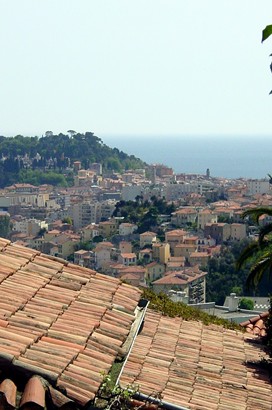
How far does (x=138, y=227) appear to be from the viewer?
86.8m

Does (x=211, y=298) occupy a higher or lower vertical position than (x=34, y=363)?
lower

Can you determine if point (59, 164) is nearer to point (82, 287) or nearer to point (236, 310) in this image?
point (236, 310)

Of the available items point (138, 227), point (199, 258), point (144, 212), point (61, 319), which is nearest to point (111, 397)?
point (61, 319)

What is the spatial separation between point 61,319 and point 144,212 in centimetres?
8636

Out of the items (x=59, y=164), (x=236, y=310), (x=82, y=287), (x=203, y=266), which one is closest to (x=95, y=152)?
(x=59, y=164)

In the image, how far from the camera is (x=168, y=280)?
61.5 m

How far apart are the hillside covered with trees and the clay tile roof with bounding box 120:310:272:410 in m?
133

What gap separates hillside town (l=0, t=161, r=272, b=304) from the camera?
71.7 m

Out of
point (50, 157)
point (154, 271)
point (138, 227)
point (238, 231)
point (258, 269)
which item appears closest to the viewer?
point (258, 269)

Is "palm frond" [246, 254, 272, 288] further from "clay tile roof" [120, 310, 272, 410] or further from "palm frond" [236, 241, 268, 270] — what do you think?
"clay tile roof" [120, 310, 272, 410]

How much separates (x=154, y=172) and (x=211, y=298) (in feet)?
307

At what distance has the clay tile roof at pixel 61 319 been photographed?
3.37 m

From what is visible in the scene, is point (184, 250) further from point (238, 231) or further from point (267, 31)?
point (267, 31)

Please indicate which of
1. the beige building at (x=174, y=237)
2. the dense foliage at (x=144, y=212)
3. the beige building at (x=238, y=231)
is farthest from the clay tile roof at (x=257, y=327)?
the dense foliage at (x=144, y=212)
